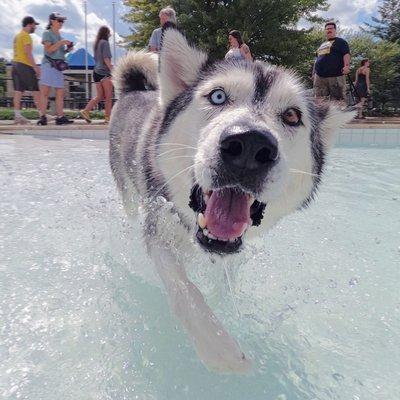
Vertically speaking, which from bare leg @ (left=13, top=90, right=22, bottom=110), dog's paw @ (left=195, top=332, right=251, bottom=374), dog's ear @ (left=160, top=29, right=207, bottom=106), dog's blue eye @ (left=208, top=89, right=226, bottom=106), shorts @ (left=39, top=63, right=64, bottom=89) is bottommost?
bare leg @ (left=13, top=90, right=22, bottom=110)

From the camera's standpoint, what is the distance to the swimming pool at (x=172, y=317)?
62.7 inches

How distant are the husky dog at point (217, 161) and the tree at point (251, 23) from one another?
1476 centimetres

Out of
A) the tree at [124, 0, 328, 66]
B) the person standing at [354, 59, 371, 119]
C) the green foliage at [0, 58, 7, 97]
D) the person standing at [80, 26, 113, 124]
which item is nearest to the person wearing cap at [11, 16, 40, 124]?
the person standing at [80, 26, 113, 124]

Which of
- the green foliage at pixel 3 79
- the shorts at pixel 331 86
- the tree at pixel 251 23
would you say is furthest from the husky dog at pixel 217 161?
the green foliage at pixel 3 79

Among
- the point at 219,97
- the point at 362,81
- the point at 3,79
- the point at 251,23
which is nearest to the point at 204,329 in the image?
the point at 219,97

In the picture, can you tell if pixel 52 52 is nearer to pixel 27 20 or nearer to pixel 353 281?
pixel 27 20

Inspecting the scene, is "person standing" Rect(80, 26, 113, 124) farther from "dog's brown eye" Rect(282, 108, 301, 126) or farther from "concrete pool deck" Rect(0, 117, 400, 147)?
"dog's brown eye" Rect(282, 108, 301, 126)

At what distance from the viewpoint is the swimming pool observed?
1.59 meters

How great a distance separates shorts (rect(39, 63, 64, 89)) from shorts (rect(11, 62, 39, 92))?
287 mm

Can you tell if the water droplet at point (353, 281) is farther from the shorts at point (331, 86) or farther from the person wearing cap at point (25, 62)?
the person wearing cap at point (25, 62)

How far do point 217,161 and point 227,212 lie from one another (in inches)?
10.8

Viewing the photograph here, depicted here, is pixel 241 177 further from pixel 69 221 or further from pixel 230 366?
pixel 69 221

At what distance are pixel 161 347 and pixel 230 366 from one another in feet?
1.06

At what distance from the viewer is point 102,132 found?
27.9ft
